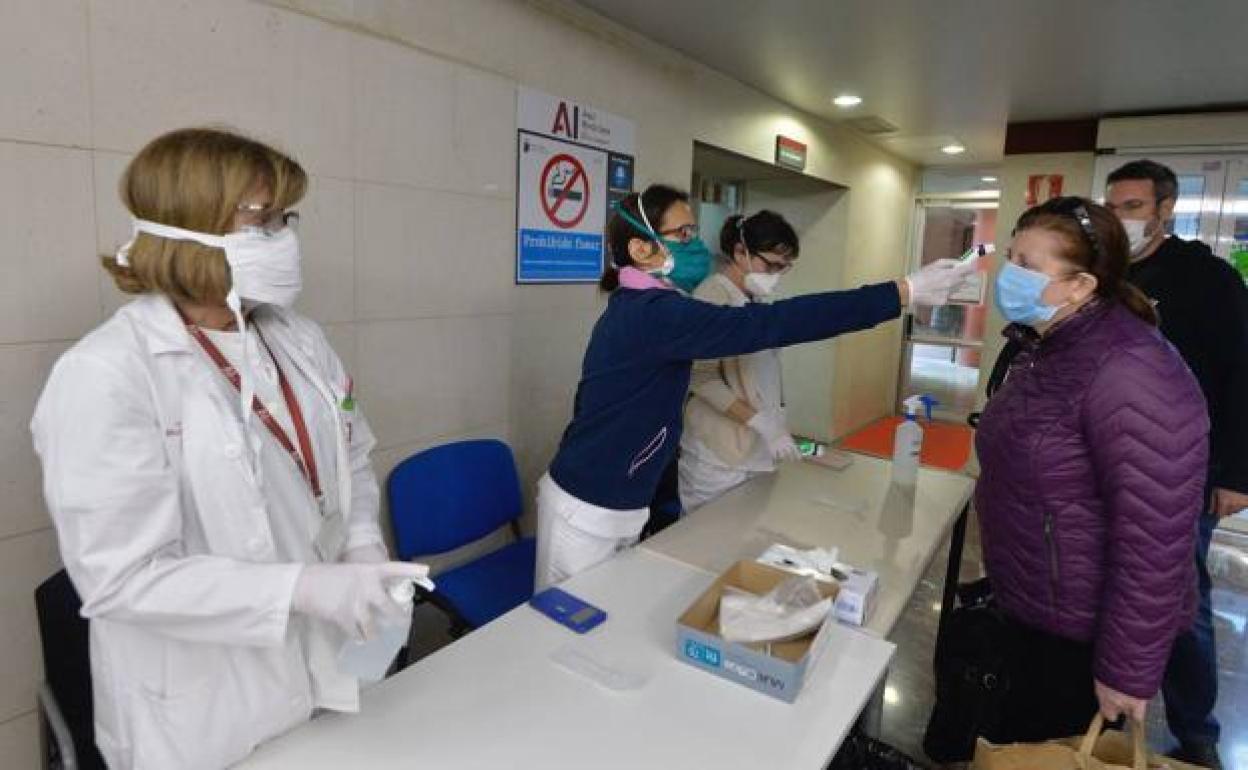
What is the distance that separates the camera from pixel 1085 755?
47.7 inches

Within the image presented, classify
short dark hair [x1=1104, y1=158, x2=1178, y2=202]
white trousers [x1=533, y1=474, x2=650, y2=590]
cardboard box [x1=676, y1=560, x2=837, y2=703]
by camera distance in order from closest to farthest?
cardboard box [x1=676, y1=560, x2=837, y2=703]
white trousers [x1=533, y1=474, x2=650, y2=590]
short dark hair [x1=1104, y1=158, x2=1178, y2=202]

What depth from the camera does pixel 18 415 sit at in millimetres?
1530

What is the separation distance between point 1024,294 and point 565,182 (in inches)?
72.5

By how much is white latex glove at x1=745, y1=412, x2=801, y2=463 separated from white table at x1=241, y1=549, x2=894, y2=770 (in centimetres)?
104

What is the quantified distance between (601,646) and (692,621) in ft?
0.57

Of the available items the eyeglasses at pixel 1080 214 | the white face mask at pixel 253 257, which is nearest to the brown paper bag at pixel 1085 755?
the eyeglasses at pixel 1080 214

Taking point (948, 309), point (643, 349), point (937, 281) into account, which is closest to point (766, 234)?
point (937, 281)

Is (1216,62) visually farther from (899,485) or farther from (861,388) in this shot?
(861,388)

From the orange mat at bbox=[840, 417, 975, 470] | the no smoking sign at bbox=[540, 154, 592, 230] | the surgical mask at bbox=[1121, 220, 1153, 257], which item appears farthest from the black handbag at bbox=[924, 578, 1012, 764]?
the orange mat at bbox=[840, 417, 975, 470]

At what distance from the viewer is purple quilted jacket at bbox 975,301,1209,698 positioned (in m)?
1.24

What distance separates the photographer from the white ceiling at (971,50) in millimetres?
2756

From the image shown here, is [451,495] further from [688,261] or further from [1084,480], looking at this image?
[1084,480]

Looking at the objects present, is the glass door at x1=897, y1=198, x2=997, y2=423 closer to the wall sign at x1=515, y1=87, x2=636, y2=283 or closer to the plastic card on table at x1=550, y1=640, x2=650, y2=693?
the wall sign at x1=515, y1=87, x2=636, y2=283

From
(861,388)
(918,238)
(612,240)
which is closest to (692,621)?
(612,240)
